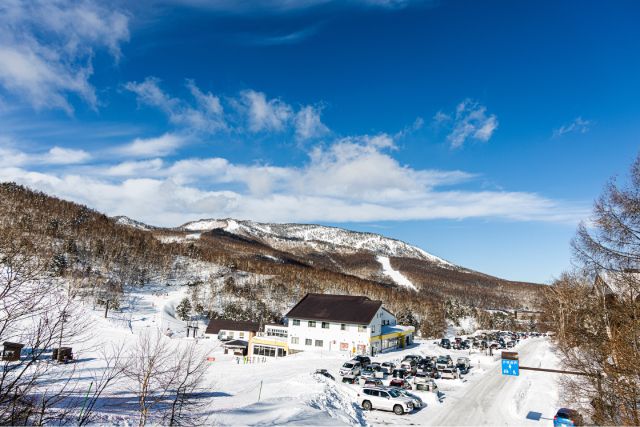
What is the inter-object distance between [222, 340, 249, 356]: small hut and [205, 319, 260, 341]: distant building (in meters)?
17.2

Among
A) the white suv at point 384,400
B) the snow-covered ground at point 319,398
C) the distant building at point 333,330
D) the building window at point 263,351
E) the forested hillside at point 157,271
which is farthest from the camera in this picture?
the forested hillside at point 157,271

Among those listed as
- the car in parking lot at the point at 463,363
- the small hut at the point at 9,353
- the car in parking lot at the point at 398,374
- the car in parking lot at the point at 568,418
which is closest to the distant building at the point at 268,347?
the car in parking lot at the point at 398,374

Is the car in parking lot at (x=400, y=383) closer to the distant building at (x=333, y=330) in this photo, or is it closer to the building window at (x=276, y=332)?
the distant building at (x=333, y=330)

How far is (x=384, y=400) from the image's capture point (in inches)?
1099

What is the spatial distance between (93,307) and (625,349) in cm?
10186

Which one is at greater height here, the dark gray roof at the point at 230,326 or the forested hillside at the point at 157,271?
the forested hillside at the point at 157,271

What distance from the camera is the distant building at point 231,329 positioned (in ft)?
266

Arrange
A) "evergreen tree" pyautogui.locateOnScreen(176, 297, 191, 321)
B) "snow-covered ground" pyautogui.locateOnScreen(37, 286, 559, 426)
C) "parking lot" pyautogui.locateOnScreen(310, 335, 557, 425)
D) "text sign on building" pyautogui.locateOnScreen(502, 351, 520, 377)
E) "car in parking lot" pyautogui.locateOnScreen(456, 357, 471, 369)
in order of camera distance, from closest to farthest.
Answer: "snow-covered ground" pyautogui.locateOnScreen(37, 286, 559, 426), "text sign on building" pyautogui.locateOnScreen(502, 351, 520, 377), "parking lot" pyautogui.locateOnScreen(310, 335, 557, 425), "car in parking lot" pyautogui.locateOnScreen(456, 357, 471, 369), "evergreen tree" pyautogui.locateOnScreen(176, 297, 191, 321)

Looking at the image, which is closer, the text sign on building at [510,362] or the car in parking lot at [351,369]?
the text sign on building at [510,362]

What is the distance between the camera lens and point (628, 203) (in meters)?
11.6

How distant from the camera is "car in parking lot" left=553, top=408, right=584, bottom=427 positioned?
22.1m

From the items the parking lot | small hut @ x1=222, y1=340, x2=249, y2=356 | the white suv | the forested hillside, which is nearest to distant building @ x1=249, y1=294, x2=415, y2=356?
small hut @ x1=222, y1=340, x2=249, y2=356

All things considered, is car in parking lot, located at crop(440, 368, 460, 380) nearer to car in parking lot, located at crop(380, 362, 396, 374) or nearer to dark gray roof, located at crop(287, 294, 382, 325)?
car in parking lot, located at crop(380, 362, 396, 374)

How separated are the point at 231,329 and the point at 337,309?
30.8 meters
